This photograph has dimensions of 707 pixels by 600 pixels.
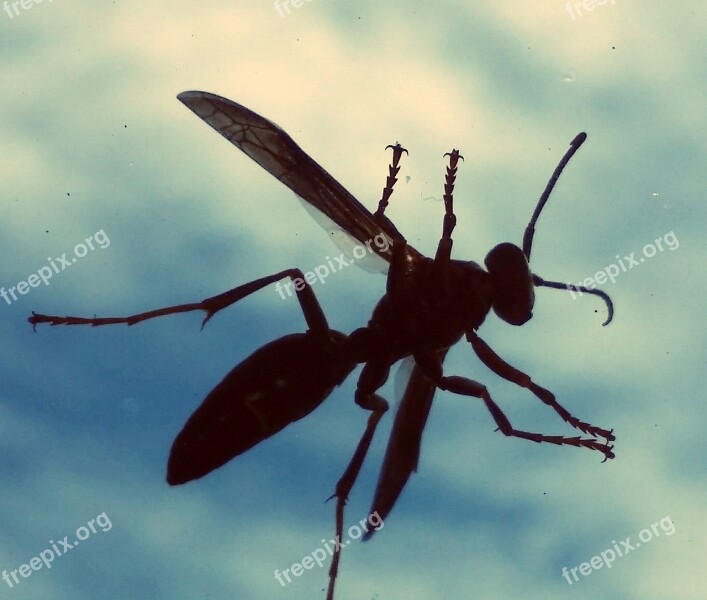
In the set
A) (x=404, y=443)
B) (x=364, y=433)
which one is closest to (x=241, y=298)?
(x=364, y=433)

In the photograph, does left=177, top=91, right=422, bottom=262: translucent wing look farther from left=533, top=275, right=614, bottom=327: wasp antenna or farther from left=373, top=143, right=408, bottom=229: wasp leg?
left=533, top=275, right=614, bottom=327: wasp antenna

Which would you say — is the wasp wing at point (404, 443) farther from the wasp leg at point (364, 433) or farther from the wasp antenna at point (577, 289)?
the wasp antenna at point (577, 289)

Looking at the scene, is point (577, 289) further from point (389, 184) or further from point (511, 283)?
point (389, 184)

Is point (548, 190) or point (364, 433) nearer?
point (364, 433)

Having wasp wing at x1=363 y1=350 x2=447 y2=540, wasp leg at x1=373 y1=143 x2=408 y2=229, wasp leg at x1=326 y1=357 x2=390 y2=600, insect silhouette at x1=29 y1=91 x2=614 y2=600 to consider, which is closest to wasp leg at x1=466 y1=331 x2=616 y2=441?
insect silhouette at x1=29 y1=91 x2=614 y2=600

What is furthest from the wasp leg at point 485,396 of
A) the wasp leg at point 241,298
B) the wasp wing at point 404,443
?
the wasp leg at point 241,298

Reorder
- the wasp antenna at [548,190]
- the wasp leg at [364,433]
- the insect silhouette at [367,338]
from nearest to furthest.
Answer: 1. the insect silhouette at [367,338]
2. the wasp leg at [364,433]
3. the wasp antenna at [548,190]

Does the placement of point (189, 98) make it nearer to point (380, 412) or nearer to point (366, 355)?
point (366, 355)
